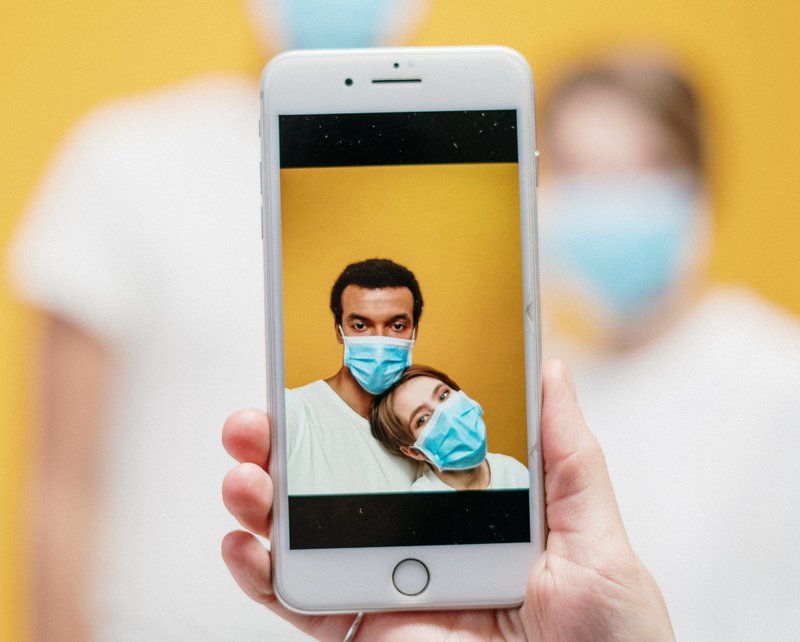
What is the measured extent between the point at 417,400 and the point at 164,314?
28 cm

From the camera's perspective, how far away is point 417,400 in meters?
0.36

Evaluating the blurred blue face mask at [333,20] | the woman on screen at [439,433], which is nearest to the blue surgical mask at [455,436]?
the woman on screen at [439,433]

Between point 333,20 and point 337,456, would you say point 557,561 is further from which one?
point 333,20

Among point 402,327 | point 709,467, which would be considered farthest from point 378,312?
point 709,467

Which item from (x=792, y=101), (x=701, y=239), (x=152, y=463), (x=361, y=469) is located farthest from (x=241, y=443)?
(x=792, y=101)

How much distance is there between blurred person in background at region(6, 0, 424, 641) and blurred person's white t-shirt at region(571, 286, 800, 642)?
0.28 m

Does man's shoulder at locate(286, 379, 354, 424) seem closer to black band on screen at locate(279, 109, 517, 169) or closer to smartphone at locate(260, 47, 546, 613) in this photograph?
smartphone at locate(260, 47, 546, 613)

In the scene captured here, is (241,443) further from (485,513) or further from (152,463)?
(152,463)

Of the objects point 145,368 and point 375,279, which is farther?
point 145,368

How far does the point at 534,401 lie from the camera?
0.36 m

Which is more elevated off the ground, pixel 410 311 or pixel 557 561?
pixel 410 311

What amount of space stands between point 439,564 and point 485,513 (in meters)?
0.03

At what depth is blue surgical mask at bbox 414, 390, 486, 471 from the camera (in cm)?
A: 36

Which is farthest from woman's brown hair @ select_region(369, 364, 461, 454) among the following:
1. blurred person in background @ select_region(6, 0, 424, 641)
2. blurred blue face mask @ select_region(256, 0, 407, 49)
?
blurred blue face mask @ select_region(256, 0, 407, 49)
